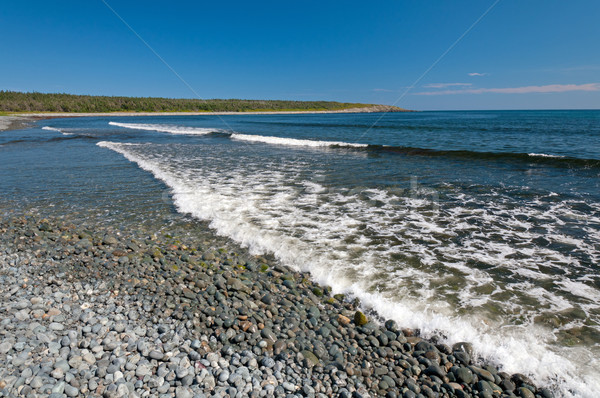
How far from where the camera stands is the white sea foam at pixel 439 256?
4048mm

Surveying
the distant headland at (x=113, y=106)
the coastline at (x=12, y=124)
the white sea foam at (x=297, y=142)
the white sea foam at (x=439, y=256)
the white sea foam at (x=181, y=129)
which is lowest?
the white sea foam at (x=439, y=256)

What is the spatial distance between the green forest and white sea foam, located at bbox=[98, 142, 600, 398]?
128 m

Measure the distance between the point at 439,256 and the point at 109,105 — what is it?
487 ft

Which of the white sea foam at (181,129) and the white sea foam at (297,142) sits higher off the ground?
the white sea foam at (181,129)

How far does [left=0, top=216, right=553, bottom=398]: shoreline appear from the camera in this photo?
3264 millimetres

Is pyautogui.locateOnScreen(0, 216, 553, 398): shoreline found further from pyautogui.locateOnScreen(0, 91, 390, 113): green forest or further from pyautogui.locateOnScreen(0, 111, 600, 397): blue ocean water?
pyautogui.locateOnScreen(0, 91, 390, 113): green forest

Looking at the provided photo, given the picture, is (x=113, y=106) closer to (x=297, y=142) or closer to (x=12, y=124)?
(x=12, y=124)

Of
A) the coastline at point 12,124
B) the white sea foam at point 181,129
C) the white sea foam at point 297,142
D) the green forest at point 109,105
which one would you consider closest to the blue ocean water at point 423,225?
the white sea foam at point 297,142

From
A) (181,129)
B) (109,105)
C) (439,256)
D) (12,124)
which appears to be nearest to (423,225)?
(439,256)

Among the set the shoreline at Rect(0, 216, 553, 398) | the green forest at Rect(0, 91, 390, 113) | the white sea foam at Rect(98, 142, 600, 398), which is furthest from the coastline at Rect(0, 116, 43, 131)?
the shoreline at Rect(0, 216, 553, 398)

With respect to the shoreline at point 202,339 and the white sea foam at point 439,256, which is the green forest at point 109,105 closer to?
the white sea foam at point 439,256

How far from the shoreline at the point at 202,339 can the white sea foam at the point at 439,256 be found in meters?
0.38

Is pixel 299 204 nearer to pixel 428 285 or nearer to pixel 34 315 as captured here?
pixel 428 285

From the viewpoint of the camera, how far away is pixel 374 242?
7.09 meters
